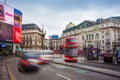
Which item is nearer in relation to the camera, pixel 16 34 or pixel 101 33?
pixel 16 34

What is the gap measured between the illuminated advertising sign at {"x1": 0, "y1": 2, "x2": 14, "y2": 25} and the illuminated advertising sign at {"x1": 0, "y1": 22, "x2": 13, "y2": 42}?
153 centimetres

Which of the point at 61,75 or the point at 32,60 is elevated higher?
the point at 32,60

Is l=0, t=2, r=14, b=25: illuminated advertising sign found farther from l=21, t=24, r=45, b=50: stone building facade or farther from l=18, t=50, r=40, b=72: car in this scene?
l=21, t=24, r=45, b=50: stone building facade

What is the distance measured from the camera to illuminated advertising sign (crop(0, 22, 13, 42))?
2483 inches

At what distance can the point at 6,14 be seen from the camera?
212ft

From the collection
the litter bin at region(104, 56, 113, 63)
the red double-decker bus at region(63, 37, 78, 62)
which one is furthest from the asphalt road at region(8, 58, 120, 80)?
the litter bin at region(104, 56, 113, 63)

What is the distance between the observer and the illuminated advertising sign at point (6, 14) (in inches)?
2466

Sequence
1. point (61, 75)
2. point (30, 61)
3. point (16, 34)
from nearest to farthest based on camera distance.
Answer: point (61, 75), point (30, 61), point (16, 34)

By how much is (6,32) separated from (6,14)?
652 centimetres

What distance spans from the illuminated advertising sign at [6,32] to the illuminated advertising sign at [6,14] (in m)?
1.53

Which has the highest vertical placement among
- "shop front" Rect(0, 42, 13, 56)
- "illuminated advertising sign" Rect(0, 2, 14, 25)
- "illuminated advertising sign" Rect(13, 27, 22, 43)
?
"illuminated advertising sign" Rect(0, 2, 14, 25)

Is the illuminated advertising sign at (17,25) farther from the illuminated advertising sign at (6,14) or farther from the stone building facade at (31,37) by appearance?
the stone building facade at (31,37)

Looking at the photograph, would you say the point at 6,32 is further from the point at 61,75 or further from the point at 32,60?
the point at 61,75

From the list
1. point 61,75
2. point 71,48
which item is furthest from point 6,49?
point 61,75
